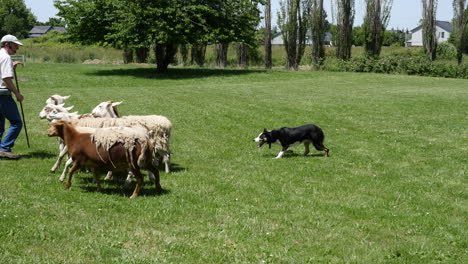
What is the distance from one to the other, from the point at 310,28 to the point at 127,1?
17122 millimetres

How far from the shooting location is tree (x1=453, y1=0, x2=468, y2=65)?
45.4 m

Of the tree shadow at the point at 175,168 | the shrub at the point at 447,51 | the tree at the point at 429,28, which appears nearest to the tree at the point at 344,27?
the tree at the point at 429,28

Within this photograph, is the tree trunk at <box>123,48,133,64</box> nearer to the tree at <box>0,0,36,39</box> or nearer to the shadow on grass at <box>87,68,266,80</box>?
the shadow on grass at <box>87,68,266,80</box>

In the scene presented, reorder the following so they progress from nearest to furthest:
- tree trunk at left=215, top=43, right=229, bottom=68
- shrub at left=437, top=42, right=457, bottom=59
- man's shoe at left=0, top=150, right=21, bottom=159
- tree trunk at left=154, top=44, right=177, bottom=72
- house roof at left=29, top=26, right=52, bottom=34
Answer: man's shoe at left=0, top=150, right=21, bottom=159 → tree trunk at left=154, top=44, right=177, bottom=72 → tree trunk at left=215, top=43, right=229, bottom=68 → shrub at left=437, top=42, right=457, bottom=59 → house roof at left=29, top=26, right=52, bottom=34

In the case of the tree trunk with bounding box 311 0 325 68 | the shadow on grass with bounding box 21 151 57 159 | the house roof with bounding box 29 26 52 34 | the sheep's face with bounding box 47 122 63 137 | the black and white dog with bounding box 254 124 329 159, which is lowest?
the shadow on grass with bounding box 21 151 57 159

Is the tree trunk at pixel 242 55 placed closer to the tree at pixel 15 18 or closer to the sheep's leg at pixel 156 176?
the sheep's leg at pixel 156 176

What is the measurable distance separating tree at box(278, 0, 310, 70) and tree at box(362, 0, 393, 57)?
18.6 feet

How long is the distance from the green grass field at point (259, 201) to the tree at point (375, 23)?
2736 cm

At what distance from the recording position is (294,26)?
45.0m

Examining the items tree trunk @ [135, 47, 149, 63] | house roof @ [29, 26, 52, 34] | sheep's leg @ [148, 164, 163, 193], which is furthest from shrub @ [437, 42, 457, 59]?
house roof @ [29, 26, 52, 34]

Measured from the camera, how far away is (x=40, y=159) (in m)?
11.8

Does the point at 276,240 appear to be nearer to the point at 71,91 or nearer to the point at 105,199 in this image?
the point at 105,199

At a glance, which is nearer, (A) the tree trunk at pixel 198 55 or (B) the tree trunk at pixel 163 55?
(B) the tree trunk at pixel 163 55

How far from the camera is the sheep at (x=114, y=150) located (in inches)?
334
